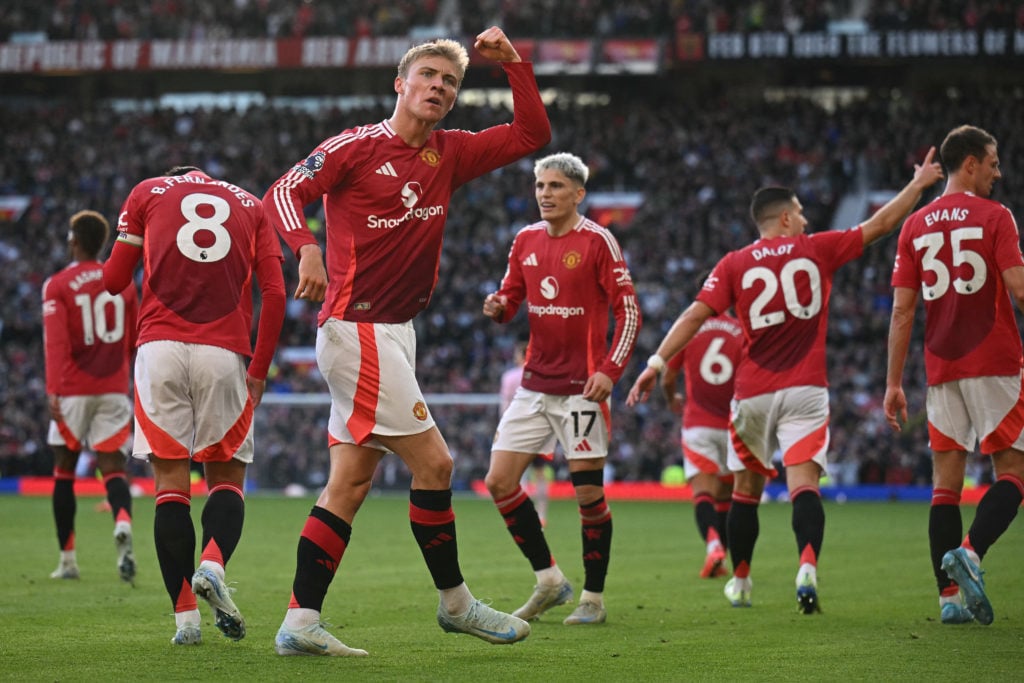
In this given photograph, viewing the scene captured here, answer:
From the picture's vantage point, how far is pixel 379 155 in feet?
19.1

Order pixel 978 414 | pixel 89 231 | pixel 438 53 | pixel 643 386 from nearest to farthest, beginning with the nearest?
pixel 438 53, pixel 643 386, pixel 978 414, pixel 89 231

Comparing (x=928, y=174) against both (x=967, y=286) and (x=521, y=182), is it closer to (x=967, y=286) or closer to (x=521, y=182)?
(x=967, y=286)

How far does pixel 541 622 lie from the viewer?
25.2ft

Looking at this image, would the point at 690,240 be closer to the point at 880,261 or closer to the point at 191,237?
the point at 880,261

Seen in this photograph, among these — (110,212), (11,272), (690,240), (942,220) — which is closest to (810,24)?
(690,240)

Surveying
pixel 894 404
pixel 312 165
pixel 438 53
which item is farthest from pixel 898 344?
pixel 312 165

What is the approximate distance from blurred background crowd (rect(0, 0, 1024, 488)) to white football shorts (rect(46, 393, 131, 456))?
1353 cm

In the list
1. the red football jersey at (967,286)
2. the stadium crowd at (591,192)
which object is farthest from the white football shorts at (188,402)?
the stadium crowd at (591,192)

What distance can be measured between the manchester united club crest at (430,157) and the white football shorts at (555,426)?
2317 mm

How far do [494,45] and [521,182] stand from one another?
28.5 metres

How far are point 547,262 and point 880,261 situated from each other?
75.2ft

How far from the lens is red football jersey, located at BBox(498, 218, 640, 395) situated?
313 inches

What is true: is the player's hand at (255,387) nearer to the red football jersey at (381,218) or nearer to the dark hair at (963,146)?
the red football jersey at (381,218)

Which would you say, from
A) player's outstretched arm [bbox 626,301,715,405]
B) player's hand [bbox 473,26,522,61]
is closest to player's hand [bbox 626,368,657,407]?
player's outstretched arm [bbox 626,301,715,405]
